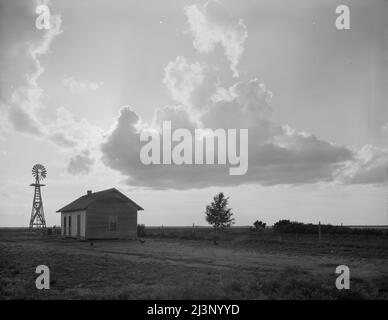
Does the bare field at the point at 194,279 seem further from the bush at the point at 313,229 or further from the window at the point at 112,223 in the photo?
the bush at the point at 313,229

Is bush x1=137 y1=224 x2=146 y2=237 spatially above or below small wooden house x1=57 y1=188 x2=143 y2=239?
below

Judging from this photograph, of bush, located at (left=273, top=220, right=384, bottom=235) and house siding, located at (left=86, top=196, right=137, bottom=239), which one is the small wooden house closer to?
house siding, located at (left=86, top=196, right=137, bottom=239)

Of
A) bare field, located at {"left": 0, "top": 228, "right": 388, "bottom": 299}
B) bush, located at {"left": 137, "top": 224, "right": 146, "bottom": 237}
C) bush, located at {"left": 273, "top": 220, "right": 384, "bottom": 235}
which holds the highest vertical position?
bare field, located at {"left": 0, "top": 228, "right": 388, "bottom": 299}

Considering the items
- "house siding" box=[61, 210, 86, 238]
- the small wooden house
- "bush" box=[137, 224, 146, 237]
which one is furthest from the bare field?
"bush" box=[137, 224, 146, 237]

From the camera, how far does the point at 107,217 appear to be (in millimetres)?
36500

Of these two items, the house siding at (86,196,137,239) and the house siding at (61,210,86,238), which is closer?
the house siding at (86,196,137,239)

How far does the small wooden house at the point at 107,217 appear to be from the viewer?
35.9 meters

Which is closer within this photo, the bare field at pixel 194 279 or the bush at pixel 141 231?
the bare field at pixel 194 279

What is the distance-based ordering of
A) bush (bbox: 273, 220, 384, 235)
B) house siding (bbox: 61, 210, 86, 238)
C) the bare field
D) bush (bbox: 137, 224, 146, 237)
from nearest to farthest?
the bare field
house siding (bbox: 61, 210, 86, 238)
bush (bbox: 273, 220, 384, 235)
bush (bbox: 137, 224, 146, 237)

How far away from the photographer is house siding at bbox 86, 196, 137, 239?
35875 millimetres

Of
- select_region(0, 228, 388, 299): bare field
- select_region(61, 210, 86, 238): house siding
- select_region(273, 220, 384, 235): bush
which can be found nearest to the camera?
select_region(0, 228, 388, 299): bare field

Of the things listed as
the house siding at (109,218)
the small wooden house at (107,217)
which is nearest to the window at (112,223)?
the small wooden house at (107,217)
